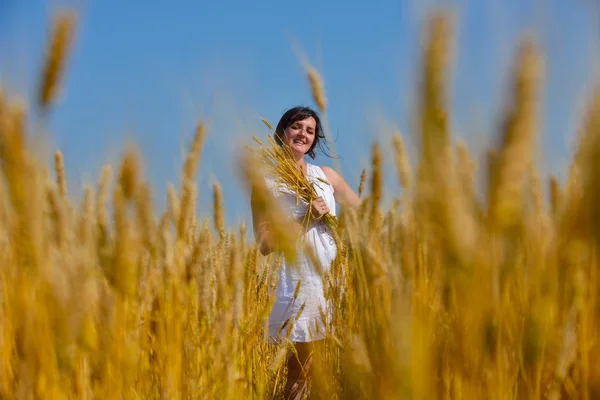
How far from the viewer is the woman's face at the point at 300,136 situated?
10.8ft

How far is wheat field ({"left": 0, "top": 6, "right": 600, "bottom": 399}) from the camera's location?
682 millimetres

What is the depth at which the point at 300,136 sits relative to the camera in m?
3.35

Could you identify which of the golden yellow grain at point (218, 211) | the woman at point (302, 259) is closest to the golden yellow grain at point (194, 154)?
the golden yellow grain at point (218, 211)

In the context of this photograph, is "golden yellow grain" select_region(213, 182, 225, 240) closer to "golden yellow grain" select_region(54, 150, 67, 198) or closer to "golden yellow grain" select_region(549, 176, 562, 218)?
"golden yellow grain" select_region(54, 150, 67, 198)

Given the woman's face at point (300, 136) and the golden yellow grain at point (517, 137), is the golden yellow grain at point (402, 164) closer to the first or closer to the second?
the golden yellow grain at point (517, 137)

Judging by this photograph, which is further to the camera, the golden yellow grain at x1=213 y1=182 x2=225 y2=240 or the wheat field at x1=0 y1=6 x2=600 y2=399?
the golden yellow grain at x1=213 y1=182 x2=225 y2=240

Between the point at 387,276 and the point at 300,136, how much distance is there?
244 centimetres

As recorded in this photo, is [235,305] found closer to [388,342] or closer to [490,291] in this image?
[388,342]

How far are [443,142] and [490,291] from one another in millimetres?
187

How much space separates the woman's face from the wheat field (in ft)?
6.18

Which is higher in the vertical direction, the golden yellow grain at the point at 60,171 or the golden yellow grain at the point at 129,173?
the golden yellow grain at the point at 60,171

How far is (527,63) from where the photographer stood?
2.23ft

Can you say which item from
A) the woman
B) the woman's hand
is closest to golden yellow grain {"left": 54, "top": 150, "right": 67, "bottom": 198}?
the woman

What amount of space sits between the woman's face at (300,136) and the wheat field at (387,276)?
1.88 meters
